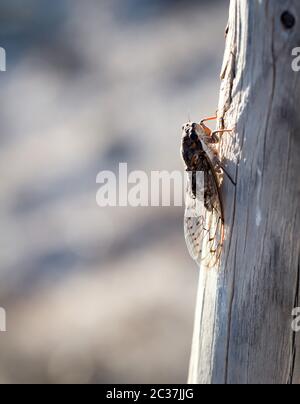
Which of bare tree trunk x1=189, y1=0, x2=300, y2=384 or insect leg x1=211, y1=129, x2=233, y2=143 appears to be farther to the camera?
insect leg x1=211, y1=129, x2=233, y2=143

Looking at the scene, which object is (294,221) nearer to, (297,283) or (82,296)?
(297,283)

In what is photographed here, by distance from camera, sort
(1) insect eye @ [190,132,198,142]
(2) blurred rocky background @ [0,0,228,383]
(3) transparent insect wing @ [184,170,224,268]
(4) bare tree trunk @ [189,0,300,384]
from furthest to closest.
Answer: (2) blurred rocky background @ [0,0,228,383] < (1) insect eye @ [190,132,198,142] < (3) transparent insect wing @ [184,170,224,268] < (4) bare tree trunk @ [189,0,300,384]

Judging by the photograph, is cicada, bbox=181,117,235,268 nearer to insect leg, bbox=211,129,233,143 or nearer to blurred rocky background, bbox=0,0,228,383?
insect leg, bbox=211,129,233,143

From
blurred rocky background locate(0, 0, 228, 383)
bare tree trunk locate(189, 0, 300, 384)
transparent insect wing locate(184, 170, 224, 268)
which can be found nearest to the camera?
bare tree trunk locate(189, 0, 300, 384)

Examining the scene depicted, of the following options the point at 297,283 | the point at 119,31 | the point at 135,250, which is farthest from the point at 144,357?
the point at 119,31

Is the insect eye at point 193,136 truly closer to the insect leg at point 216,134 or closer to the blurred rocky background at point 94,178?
the insect leg at point 216,134

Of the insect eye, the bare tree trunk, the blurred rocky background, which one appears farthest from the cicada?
the blurred rocky background
